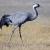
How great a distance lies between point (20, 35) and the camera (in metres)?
4.46

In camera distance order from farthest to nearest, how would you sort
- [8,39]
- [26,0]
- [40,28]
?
[26,0]
[40,28]
[8,39]

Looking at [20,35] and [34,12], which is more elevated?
[34,12]

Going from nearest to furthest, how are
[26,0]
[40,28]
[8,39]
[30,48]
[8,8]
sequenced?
[30,48] → [8,39] → [40,28] → [8,8] → [26,0]

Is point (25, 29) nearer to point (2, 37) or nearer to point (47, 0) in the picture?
point (2, 37)

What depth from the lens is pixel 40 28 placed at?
4750 millimetres

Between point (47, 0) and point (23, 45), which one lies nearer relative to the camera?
point (23, 45)

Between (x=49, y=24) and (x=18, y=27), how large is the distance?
620 millimetres

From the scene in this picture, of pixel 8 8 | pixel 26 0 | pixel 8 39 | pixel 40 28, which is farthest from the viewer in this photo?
pixel 26 0

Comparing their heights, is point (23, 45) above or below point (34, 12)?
below

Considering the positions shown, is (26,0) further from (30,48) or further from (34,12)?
(30,48)

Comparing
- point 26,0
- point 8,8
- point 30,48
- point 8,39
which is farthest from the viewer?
point 26,0

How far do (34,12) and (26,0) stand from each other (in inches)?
Result: 47.4

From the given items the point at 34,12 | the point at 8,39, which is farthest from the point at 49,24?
the point at 8,39

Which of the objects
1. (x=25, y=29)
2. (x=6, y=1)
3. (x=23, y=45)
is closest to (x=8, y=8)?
(x=6, y=1)
